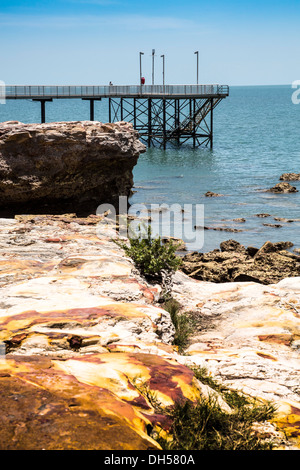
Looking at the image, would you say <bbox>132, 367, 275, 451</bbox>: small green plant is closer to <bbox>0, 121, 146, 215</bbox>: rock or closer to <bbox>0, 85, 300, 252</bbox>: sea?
<bbox>0, 85, 300, 252</bbox>: sea

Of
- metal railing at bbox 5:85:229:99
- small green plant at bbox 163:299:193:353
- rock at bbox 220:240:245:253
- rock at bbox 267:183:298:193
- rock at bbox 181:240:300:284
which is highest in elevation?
metal railing at bbox 5:85:229:99

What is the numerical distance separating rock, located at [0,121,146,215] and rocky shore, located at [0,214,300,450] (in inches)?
290

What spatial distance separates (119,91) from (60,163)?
90.5ft

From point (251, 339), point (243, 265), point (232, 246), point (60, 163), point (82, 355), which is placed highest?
point (60, 163)

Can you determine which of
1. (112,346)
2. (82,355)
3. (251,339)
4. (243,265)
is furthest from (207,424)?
(243,265)

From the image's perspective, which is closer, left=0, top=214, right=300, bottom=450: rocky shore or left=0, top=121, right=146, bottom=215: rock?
left=0, top=214, right=300, bottom=450: rocky shore

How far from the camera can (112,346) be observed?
434cm

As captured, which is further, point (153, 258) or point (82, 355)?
point (153, 258)

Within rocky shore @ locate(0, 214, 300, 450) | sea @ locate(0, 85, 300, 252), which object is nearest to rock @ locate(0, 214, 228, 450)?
rocky shore @ locate(0, 214, 300, 450)

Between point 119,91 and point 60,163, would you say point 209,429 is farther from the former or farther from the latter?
point 119,91

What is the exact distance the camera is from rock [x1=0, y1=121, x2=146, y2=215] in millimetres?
15914

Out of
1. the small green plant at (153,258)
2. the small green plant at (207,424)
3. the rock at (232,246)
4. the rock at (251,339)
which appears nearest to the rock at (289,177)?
the rock at (232,246)

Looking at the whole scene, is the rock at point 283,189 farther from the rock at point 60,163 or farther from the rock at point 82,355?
the rock at point 82,355
